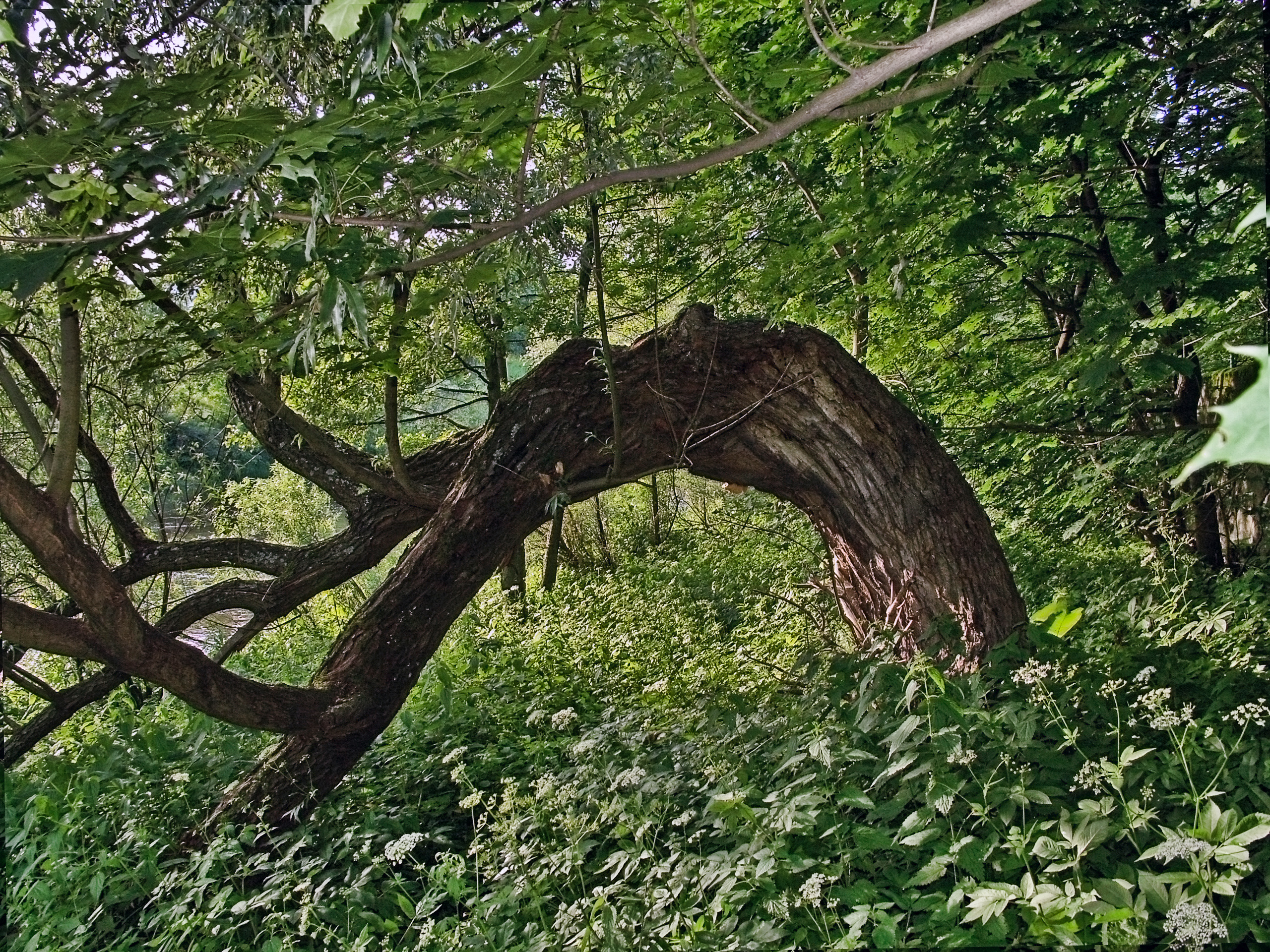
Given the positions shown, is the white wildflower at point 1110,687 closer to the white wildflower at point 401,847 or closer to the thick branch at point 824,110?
the thick branch at point 824,110

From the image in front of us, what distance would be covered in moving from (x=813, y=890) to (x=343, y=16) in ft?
5.78

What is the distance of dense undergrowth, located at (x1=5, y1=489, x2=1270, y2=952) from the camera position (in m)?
1.92

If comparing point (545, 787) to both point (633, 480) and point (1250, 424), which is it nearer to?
point (633, 480)

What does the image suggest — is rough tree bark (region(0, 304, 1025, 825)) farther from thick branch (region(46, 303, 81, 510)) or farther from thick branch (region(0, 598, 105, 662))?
thick branch (region(46, 303, 81, 510))

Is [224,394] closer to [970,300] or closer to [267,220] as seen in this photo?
[267,220]

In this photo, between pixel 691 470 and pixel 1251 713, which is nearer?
pixel 1251 713

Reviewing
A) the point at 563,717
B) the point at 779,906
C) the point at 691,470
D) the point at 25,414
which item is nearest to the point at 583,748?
the point at 563,717

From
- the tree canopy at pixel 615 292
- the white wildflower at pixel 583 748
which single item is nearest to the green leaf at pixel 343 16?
the tree canopy at pixel 615 292

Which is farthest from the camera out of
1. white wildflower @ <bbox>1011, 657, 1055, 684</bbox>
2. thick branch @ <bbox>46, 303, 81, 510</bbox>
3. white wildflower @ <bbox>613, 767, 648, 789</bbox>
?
thick branch @ <bbox>46, 303, 81, 510</bbox>

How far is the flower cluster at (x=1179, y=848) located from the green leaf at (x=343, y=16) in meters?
1.92

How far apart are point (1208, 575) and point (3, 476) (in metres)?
4.84

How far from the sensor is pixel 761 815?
221cm

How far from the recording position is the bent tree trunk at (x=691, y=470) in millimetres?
3416

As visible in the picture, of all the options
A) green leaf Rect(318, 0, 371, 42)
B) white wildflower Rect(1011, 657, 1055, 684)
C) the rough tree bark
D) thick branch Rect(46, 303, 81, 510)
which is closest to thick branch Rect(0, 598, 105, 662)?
thick branch Rect(46, 303, 81, 510)
